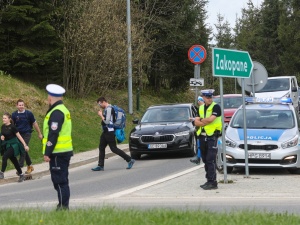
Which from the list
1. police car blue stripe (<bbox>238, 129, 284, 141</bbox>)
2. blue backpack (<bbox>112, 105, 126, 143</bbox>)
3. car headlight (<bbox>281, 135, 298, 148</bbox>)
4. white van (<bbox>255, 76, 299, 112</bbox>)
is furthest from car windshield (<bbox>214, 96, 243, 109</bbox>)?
car headlight (<bbox>281, 135, 298, 148</bbox>)

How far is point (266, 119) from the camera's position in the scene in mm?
16578

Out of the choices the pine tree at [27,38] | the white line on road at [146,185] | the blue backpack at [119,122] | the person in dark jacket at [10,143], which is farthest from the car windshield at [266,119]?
the pine tree at [27,38]

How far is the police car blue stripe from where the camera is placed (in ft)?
50.0

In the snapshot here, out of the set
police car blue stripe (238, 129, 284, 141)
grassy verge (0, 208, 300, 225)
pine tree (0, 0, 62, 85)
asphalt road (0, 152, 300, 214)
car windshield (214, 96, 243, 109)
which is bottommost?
asphalt road (0, 152, 300, 214)

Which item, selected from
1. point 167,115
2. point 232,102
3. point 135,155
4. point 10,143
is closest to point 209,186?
point 10,143

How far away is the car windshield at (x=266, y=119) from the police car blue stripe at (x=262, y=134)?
0.49 m

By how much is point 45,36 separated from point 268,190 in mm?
18427

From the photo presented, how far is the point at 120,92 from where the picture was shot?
40.6 metres

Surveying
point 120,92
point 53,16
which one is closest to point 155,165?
point 53,16

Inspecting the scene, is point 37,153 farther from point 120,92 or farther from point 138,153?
point 120,92

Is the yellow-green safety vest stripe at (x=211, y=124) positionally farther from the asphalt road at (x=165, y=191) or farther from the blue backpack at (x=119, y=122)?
the blue backpack at (x=119, y=122)

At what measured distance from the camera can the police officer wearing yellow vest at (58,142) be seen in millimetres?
9562

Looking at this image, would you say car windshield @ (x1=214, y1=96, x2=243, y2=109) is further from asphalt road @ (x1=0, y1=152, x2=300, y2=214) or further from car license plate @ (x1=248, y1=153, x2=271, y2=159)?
car license plate @ (x1=248, y1=153, x2=271, y2=159)

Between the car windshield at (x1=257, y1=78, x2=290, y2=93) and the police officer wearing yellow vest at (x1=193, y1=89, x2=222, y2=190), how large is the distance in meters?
20.8
